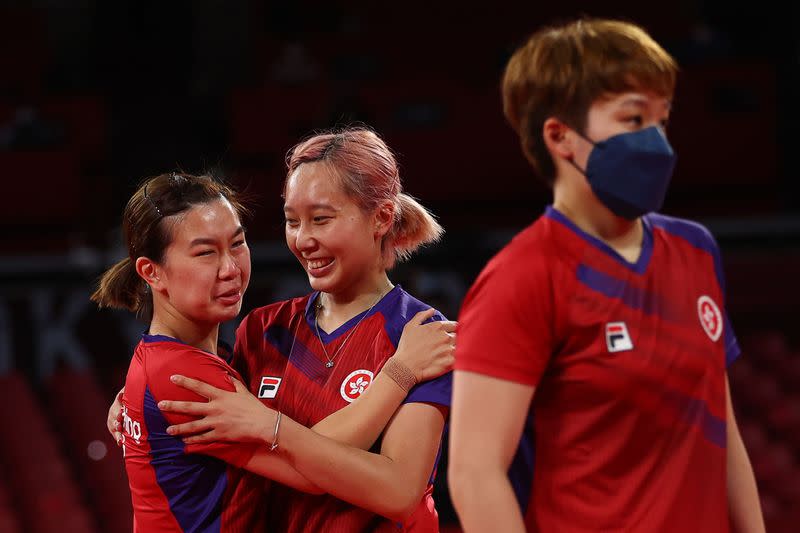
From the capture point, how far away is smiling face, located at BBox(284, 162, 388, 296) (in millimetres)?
2191

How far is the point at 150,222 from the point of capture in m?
2.23

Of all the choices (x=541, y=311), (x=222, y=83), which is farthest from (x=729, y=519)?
(x=222, y=83)

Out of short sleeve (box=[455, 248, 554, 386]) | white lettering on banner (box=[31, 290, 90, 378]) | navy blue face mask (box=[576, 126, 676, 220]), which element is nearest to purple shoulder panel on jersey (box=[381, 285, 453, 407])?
short sleeve (box=[455, 248, 554, 386])

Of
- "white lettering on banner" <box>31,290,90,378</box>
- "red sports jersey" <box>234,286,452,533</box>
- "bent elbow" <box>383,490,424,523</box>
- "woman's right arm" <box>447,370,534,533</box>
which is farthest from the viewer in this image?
"white lettering on banner" <box>31,290,90,378</box>

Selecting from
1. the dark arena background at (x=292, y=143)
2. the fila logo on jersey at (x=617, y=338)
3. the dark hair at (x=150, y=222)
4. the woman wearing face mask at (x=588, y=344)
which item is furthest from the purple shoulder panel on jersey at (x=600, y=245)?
the dark arena background at (x=292, y=143)

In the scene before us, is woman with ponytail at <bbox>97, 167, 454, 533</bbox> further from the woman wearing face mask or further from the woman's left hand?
the woman wearing face mask

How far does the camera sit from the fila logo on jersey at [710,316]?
5.38 ft

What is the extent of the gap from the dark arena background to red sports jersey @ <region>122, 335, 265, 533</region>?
2.43m

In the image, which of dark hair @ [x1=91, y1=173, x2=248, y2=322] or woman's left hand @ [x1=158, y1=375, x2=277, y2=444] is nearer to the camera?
woman's left hand @ [x1=158, y1=375, x2=277, y2=444]

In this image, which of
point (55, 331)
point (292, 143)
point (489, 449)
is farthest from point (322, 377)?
point (292, 143)

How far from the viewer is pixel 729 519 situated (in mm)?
1770

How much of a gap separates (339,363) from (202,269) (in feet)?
1.12

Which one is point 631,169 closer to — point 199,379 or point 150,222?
point 199,379

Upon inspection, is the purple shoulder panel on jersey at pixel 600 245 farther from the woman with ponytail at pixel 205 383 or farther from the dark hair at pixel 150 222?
the dark hair at pixel 150 222
